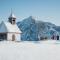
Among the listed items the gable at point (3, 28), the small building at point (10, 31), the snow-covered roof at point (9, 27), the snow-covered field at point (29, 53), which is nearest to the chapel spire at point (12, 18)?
the small building at point (10, 31)

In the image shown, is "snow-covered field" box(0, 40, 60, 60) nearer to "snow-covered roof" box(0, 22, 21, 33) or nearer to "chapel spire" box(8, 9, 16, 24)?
"snow-covered roof" box(0, 22, 21, 33)

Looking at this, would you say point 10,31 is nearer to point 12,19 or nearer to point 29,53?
point 12,19

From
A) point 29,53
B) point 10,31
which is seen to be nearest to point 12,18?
point 10,31

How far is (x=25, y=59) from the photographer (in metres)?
8.05

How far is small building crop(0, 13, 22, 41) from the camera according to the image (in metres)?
25.9

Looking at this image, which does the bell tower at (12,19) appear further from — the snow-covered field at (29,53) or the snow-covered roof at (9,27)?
the snow-covered field at (29,53)

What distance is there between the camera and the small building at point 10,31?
2592 cm

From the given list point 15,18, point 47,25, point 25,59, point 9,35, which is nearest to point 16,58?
point 25,59

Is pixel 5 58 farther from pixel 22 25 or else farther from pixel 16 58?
pixel 22 25

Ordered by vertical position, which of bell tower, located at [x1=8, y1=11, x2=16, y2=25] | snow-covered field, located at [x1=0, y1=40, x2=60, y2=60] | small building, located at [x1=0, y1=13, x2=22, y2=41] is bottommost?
snow-covered field, located at [x1=0, y1=40, x2=60, y2=60]

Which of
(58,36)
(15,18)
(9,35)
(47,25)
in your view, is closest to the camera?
(9,35)

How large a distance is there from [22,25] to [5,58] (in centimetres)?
6038

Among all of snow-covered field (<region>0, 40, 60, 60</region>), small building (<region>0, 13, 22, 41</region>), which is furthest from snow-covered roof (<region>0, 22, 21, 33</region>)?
snow-covered field (<region>0, 40, 60, 60</region>)

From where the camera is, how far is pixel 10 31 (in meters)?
25.9
